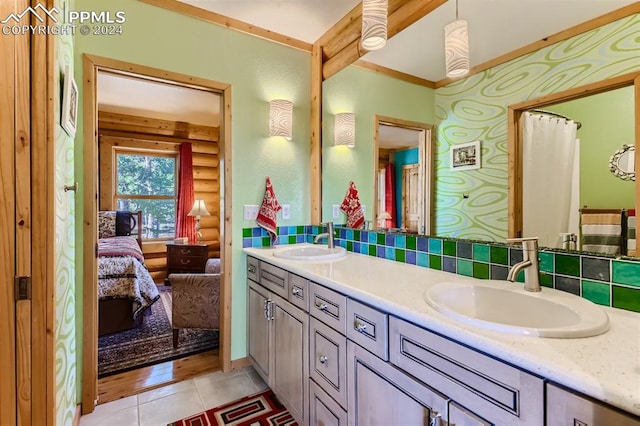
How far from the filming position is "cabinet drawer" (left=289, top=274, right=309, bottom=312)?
1.49m

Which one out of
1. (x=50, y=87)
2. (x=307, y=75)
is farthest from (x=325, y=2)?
(x=50, y=87)

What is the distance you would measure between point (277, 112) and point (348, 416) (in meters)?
1.99

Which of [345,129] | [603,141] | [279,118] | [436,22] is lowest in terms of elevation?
[603,141]

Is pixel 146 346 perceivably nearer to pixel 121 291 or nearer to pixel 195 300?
pixel 121 291

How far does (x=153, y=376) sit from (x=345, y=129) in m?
2.26

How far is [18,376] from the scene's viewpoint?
93 centimetres

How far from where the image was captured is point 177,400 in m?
1.86

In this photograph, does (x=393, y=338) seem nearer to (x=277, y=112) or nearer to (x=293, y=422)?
(x=293, y=422)

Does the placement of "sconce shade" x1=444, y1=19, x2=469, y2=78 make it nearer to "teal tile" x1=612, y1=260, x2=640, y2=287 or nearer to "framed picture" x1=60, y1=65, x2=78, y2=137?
"teal tile" x1=612, y1=260, x2=640, y2=287

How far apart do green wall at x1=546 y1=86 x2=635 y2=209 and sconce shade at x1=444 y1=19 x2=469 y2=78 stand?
52cm

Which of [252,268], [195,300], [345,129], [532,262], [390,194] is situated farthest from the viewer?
[195,300]

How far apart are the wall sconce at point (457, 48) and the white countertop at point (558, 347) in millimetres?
1021

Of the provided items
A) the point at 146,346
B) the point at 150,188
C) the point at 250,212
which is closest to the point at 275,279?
the point at 250,212

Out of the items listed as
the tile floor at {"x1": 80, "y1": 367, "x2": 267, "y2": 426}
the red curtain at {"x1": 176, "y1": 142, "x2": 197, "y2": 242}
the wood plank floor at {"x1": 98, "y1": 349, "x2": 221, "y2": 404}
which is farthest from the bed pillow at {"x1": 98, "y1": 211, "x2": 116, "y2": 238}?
the tile floor at {"x1": 80, "y1": 367, "x2": 267, "y2": 426}
